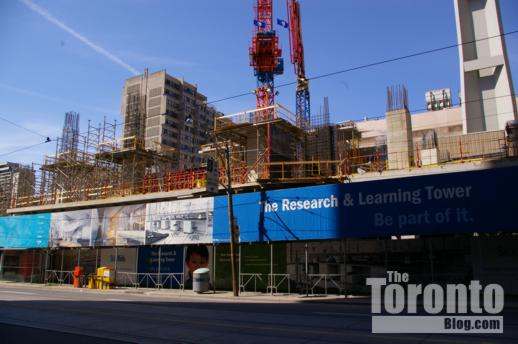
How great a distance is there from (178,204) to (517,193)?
2065 cm

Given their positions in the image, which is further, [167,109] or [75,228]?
[167,109]

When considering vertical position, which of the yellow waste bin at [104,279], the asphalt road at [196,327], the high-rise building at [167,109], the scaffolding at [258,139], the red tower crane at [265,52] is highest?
the high-rise building at [167,109]

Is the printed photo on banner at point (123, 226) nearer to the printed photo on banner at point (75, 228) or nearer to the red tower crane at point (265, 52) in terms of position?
the printed photo on banner at point (75, 228)

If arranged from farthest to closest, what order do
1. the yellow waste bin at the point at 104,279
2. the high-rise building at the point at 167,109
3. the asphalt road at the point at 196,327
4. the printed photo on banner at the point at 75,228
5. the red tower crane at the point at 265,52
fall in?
the high-rise building at the point at 167,109 < the red tower crane at the point at 265,52 < the printed photo on banner at the point at 75,228 < the yellow waste bin at the point at 104,279 < the asphalt road at the point at 196,327

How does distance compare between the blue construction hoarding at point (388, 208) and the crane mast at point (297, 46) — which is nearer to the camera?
the blue construction hoarding at point (388, 208)

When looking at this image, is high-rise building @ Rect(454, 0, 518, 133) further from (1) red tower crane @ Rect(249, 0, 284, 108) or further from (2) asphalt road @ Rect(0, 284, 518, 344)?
(2) asphalt road @ Rect(0, 284, 518, 344)

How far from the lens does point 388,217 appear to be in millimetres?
21922

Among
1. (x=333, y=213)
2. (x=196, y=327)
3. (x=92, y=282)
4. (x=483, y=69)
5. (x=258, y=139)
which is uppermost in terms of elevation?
(x=483, y=69)

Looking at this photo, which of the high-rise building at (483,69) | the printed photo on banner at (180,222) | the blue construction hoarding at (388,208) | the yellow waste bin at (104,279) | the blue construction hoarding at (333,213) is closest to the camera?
the blue construction hoarding at (388,208)

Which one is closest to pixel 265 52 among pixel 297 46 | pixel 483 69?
pixel 297 46

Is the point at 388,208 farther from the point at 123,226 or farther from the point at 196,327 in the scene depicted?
the point at 123,226

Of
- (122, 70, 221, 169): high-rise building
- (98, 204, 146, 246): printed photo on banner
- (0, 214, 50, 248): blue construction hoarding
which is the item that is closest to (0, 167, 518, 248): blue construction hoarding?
(98, 204, 146, 246): printed photo on banner

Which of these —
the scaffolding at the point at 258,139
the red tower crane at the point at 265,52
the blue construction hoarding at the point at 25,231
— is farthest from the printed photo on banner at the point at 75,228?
the red tower crane at the point at 265,52

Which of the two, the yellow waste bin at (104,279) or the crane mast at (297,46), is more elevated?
the crane mast at (297,46)
